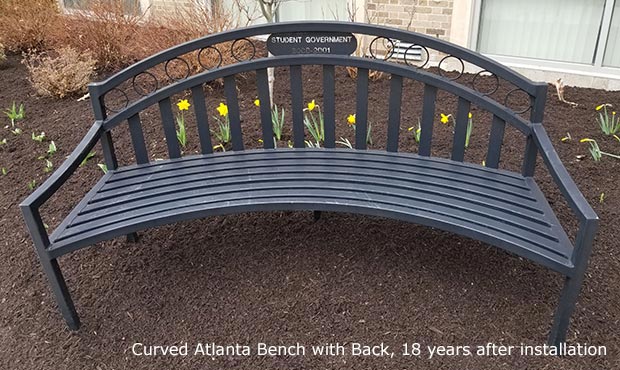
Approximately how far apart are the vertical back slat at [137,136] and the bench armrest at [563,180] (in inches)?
75.7

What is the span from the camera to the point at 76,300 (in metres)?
2.67

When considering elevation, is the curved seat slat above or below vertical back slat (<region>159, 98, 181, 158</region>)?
below

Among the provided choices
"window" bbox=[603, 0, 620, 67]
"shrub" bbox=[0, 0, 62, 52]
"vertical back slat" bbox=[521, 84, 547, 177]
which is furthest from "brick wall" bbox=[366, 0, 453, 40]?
"shrub" bbox=[0, 0, 62, 52]

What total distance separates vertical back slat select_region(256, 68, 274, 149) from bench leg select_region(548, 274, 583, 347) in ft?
5.32

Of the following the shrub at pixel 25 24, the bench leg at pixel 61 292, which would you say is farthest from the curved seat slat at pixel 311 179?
the shrub at pixel 25 24

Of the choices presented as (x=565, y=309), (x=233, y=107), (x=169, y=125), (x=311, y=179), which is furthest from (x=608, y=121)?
(x=169, y=125)

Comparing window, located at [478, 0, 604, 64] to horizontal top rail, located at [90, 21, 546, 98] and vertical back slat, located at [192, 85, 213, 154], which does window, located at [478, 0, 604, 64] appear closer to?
horizontal top rail, located at [90, 21, 546, 98]

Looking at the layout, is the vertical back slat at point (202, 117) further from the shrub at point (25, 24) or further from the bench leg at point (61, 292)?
the shrub at point (25, 24)

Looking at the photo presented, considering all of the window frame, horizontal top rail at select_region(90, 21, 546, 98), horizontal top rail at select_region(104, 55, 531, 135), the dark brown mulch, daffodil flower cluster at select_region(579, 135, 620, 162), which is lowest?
the dark brown mulch

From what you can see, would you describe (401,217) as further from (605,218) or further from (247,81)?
(247,81)

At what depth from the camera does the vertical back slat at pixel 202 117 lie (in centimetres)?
290

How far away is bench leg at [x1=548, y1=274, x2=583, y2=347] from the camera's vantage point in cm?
207

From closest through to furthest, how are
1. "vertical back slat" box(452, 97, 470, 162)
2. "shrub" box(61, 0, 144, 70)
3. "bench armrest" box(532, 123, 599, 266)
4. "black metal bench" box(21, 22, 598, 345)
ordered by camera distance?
"bench armrest" box(532, 123, 599, 266)
"black metal bench" box(21, 22, 598, 345)
"vertical back slat" box(452, 97, 470, 162)
"shrub" box(61, 0, 144, 70)

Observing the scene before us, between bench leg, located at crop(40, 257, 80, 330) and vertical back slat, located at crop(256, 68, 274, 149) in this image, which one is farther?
vertical back slat, located at crop(256, 68, 274, 149)
